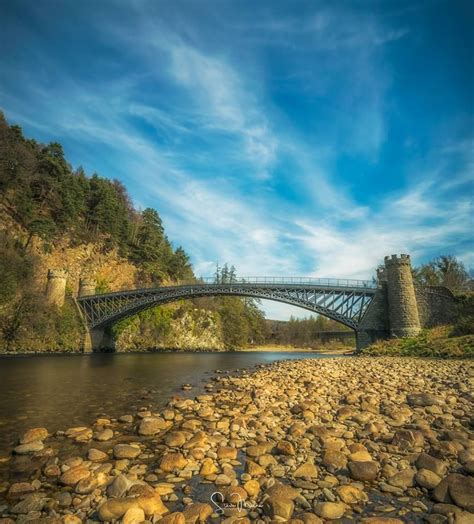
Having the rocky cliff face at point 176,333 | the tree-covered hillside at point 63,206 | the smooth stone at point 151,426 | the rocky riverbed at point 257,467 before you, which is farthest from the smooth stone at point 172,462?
the rocky cliff face at point 176,333

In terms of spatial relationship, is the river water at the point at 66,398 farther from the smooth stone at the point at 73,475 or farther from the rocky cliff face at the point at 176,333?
the rocky cliff face at the point at 176,333

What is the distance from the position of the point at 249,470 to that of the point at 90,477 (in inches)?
85.9

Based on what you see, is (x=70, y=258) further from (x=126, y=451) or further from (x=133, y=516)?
(x=133, y=516)

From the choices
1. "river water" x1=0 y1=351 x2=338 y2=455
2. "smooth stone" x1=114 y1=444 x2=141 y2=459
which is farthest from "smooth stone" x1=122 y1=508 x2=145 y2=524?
"river water" x1=0 y1=351 x2=338 y2=455

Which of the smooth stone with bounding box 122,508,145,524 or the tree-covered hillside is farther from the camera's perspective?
the tree-covered hillside

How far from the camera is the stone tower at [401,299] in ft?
98.9

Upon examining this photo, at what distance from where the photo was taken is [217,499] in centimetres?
361

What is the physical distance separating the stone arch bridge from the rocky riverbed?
2627 cm

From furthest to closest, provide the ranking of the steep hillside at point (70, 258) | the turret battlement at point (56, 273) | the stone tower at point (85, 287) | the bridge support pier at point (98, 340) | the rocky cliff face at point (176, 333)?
the rocky cliff face at point (176, 333), the stone tower at point (85, 287), the bridge support pier at point (98, 340), the turret battlement at point (56, 273), the steep hillside at point (70, 258)

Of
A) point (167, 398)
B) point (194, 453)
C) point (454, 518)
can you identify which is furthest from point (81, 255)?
point (454, 518)

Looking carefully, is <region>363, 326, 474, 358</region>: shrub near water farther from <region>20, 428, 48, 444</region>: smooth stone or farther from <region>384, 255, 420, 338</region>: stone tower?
<region>20, 428, 48, 444</region>: smooth stone

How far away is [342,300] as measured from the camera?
117 ft

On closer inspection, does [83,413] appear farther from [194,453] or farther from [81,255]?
[81,255]

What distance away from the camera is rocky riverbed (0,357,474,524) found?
3.26 m
